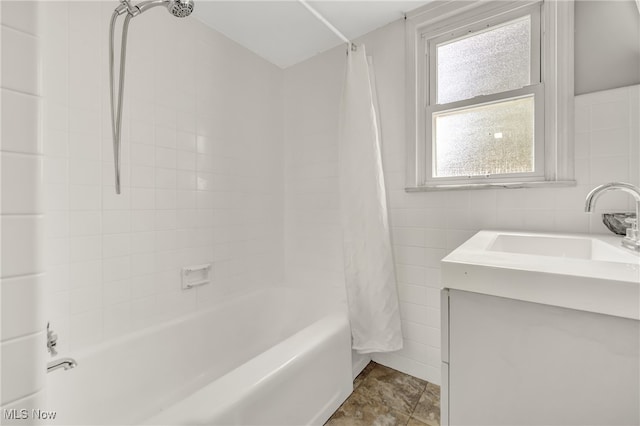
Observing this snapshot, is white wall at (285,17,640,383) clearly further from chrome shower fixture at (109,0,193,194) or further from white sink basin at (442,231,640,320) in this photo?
chrome shower fixture at (109,0,193,194)

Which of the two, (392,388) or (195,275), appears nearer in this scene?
(392,388)

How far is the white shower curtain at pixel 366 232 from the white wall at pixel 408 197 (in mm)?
163

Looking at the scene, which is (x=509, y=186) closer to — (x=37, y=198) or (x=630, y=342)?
(x=630, y=342)

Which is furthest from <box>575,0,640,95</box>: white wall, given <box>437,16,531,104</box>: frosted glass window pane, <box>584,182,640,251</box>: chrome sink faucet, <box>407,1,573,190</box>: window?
<box>584,182,640,251</box>: chrome sink faucet

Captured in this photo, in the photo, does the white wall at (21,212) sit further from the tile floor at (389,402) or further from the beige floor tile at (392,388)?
the beige floor tile at (392,388)

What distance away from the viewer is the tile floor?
4.51 feet

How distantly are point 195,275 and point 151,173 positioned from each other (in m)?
0.66

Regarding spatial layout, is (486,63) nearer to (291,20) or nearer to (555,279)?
(291,20)

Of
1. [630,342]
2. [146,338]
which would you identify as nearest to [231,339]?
[146,338]

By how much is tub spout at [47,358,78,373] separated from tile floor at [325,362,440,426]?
1142 mm

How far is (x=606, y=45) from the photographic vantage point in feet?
4.15

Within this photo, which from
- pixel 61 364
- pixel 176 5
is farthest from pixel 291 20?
pixel 61 364

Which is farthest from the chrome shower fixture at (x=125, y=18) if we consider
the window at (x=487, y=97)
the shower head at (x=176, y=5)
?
the window at (x=487, y=97)

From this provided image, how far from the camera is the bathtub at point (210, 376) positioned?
956mm
